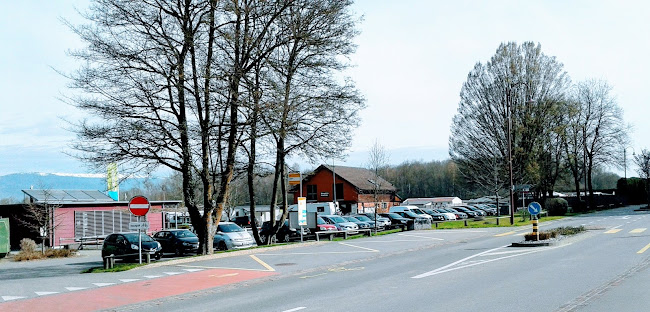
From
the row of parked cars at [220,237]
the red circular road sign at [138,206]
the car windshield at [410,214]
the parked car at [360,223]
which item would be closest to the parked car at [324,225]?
the row of parked cars at [220,237]

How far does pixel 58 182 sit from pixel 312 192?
32.5 metres

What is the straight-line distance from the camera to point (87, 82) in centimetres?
2238

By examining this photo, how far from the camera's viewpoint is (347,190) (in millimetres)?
72688

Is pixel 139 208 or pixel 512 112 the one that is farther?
pixel 512 112

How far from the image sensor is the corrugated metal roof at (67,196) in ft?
131

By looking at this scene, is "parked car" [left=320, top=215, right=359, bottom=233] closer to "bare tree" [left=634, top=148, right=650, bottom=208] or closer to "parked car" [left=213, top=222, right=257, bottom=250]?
"parked car" [left=213, top=222, right=257, bottom=250]

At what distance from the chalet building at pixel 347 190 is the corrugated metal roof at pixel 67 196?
2797 centimetres

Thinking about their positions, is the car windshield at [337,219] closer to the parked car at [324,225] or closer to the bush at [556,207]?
the parked car at [324,225]

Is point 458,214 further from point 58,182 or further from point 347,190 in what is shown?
point 58,182

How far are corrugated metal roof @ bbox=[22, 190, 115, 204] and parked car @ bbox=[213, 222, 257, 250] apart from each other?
41.7 ft

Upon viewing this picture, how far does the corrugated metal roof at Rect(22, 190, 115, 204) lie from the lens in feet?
131

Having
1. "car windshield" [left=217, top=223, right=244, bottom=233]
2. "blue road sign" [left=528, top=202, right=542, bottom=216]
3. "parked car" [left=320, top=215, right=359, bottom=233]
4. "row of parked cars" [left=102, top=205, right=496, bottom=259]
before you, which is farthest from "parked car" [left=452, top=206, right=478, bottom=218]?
"blue road sign" [left=528, top=202, right=542, bottom=216]

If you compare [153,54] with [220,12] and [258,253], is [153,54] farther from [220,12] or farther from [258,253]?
[258,253]

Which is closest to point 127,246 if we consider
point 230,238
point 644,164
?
point 230,238
